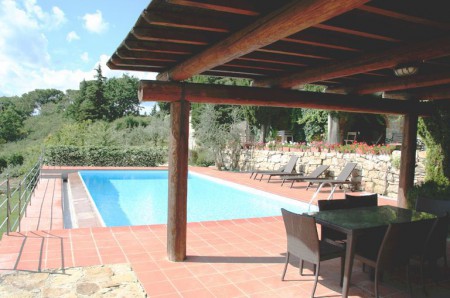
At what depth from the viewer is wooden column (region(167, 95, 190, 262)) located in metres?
4.51

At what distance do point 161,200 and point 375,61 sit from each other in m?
8.82

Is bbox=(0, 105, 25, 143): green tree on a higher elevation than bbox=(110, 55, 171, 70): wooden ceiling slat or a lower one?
lower

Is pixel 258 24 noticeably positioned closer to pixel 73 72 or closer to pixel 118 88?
pixel 118 88

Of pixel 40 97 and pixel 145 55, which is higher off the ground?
pixel 40 97

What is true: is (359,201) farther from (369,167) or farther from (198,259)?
(369,167)

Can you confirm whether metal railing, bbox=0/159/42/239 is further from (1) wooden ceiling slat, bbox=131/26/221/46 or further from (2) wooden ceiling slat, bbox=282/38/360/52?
(2) wooden ceiling slat, bbox=282/38/360/52

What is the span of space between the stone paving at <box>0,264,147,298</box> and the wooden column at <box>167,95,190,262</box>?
27.9 inches

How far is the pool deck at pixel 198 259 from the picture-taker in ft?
13.0

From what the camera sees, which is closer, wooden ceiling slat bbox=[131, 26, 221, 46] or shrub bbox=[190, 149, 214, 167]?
wooden ceiling slat bbox=[131, 26, 221, 46]

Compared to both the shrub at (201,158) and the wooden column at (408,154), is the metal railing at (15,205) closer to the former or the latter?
the wooden column at (408,154)

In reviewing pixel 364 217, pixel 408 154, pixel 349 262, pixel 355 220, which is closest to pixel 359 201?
pixel 364 217

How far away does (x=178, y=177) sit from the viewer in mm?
4602

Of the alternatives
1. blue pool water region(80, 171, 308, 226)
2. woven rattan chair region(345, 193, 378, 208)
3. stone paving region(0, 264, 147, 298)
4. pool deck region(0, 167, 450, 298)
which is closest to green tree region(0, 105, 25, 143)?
blue pool water region(80, 171, 308, 226)

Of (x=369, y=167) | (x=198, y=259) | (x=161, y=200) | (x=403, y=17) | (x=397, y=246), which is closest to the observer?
(x=403, y=17)
